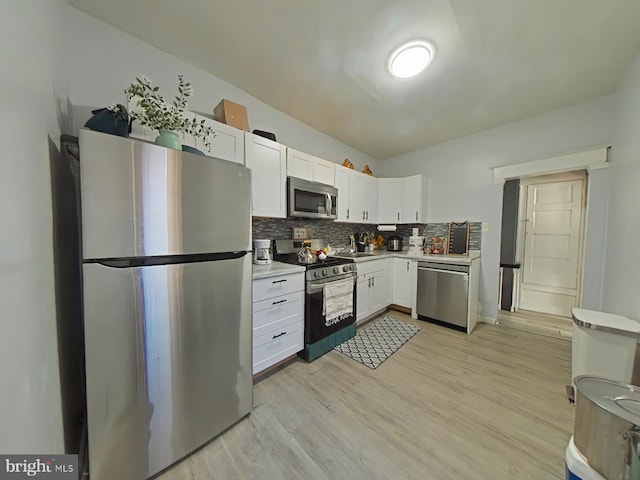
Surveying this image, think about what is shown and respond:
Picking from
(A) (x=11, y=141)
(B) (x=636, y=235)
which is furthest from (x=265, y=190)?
(B) (x=636, y=235)

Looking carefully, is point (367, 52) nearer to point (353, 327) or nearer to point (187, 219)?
point (187, 219)

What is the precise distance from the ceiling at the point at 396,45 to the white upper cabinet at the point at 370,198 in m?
1.07

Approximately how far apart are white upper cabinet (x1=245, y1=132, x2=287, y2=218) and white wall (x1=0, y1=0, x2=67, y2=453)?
120cm

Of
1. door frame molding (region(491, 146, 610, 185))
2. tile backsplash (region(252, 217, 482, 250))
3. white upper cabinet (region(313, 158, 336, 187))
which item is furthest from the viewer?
white upper cabinet (region(313, 158, 336, 187))

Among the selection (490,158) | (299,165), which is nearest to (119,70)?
(299,165)

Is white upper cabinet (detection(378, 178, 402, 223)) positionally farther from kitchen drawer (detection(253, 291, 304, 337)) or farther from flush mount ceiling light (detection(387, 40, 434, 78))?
kitchen drawer (detection(253, 291, 304, 337))

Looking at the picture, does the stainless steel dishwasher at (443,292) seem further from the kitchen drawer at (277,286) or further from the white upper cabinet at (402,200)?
the kitchen drawer at (277,286)

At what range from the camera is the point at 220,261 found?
1.26 metres

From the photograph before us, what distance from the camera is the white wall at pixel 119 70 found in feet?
4.90

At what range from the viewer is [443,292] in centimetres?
281

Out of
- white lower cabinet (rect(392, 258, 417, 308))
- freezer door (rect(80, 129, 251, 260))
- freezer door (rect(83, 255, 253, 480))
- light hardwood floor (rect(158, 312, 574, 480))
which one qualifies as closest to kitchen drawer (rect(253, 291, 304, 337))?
freezer door (rect(83, 255, 253, 480))

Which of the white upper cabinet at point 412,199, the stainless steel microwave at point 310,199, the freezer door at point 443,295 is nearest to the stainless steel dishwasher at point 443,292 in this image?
the freezer door at point 443,295
